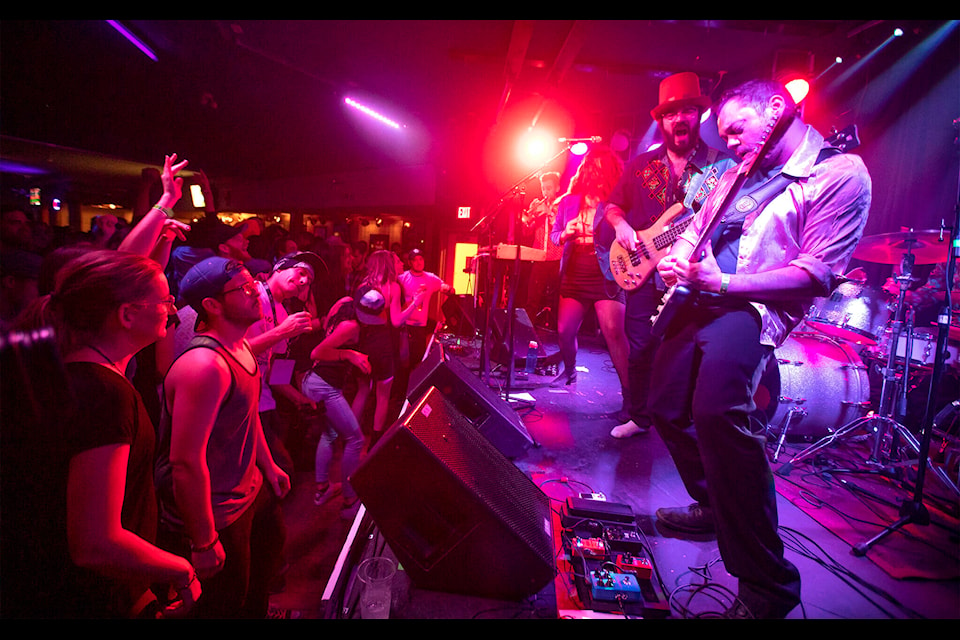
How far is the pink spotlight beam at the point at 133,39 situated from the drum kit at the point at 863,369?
841cm

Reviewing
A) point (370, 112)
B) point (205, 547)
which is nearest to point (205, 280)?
point (205, 547)

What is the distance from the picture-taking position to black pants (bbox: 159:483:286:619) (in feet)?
5.04

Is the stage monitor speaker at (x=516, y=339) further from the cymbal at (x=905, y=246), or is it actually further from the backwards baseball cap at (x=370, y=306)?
the cymbal at (x=905, y=246)

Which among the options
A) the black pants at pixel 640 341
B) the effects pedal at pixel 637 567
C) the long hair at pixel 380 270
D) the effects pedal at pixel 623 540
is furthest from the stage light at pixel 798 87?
the effects pedal at pixel 637 567

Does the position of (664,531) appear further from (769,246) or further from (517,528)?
(769,246)

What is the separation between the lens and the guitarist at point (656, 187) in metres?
2.72

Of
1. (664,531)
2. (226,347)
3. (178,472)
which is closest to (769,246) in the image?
(664,531)

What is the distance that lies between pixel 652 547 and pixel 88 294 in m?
2.53

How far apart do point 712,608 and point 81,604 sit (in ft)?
7.16

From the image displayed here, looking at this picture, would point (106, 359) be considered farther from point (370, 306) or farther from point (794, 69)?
point (794, 69)

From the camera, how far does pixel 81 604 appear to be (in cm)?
104

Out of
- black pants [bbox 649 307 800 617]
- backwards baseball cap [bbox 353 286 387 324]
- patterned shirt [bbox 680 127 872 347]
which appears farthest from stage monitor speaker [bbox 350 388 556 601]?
backwards baseball cap [bbox 353 286 387 324]

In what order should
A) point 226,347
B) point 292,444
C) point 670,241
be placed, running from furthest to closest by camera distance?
point 292,444 < point 670,241 < point 226,347

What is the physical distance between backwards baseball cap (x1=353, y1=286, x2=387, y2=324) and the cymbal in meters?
4.14
